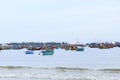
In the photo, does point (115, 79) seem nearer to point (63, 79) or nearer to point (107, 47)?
point (63, 79)

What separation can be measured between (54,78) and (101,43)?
150 m

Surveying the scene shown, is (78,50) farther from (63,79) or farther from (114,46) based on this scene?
(63,79)

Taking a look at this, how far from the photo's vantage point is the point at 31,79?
42219 millimetres

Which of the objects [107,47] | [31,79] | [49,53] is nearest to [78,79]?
[31,79]

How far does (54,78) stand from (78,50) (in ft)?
378

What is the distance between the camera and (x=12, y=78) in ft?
140

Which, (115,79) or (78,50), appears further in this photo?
(78,50)

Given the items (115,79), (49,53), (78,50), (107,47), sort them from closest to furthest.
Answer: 1. (115,79)
2. (49,53)
3. (78,50)
4. (107,47)

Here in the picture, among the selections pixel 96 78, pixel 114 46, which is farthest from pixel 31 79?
pixel 114 46

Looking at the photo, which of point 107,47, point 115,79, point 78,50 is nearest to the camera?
point 115,79

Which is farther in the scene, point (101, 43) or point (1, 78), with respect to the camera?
point (101, 43)

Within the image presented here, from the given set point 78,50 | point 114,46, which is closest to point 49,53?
point 78,50

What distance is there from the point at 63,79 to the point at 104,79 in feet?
11.6

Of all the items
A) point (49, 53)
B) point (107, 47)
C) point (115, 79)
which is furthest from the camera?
point (107, 47)
